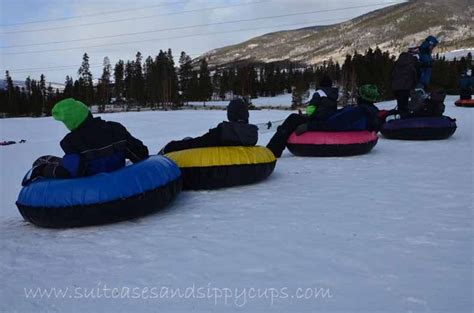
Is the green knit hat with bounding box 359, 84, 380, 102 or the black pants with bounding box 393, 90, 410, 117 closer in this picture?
the green knit hat with bounding box 359, 84, 380, 102

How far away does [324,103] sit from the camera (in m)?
8.46

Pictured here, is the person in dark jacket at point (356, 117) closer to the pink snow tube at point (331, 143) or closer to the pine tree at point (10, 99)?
the pink snow tube at point (331, 143)

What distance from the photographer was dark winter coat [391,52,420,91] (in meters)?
11.3

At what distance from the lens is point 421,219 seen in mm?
4328

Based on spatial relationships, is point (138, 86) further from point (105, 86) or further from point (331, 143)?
point (331, 143)

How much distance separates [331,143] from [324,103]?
74 cm

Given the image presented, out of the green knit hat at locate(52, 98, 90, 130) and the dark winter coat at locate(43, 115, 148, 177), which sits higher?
the green knit hat at locate(52, 98, 90, 130)

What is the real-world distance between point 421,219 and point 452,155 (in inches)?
177

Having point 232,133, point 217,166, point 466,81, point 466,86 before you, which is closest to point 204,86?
point 466,81

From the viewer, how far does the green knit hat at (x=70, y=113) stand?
4.72 metres

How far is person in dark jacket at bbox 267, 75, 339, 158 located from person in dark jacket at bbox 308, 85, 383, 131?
0.11 metres

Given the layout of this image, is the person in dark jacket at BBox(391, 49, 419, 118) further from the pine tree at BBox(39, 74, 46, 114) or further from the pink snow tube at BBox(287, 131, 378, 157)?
the pine tree at BBox(39, 74, 46, 114)

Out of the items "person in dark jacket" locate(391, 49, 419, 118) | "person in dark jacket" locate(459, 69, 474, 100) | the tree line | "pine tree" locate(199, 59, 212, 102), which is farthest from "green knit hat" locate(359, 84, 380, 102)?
"pine tree" locate(199, 59, 212, 102)

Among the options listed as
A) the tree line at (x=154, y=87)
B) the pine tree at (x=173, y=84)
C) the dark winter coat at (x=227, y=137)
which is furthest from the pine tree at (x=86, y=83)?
the dark winter coat at (x=227, y=137)
